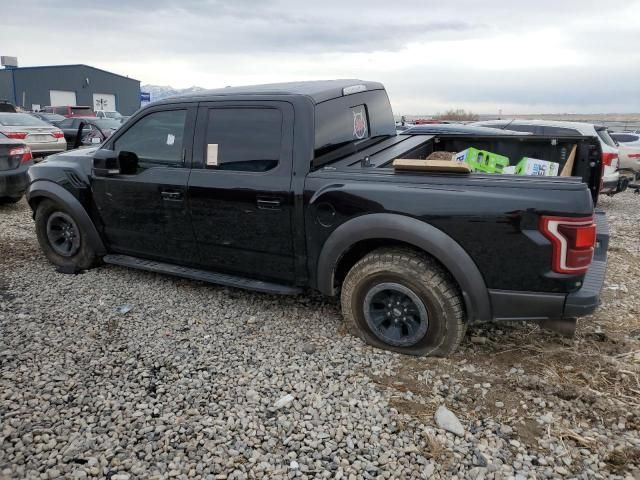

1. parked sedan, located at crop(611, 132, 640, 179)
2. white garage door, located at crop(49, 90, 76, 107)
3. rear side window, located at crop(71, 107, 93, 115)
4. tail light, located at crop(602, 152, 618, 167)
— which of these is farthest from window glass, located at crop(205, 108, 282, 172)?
white garage door, located at crop(49, 90, 76, 107)

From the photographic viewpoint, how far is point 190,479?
2.33 m

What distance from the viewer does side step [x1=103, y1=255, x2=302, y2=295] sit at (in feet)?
12.3

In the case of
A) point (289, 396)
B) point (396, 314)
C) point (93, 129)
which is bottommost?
point (289, 396)

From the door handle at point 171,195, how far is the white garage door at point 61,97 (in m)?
43.3

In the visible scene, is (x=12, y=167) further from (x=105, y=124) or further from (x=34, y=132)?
(x=105, y=124)

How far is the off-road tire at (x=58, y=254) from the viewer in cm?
481

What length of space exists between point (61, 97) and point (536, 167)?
1812 inches

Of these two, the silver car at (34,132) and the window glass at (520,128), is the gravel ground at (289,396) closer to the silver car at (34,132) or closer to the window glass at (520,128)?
the window glass at (520,128)

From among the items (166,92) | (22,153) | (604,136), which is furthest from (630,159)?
(166,92)

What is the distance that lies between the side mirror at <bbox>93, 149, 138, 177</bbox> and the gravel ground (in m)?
1.17

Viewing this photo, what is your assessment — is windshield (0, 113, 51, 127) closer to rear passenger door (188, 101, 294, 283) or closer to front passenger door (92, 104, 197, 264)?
front passenger door (92, 104, 197, 264)

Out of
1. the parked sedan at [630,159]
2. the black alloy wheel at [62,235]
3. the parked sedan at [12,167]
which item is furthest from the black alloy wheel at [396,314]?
the parked sedan at [630,159]

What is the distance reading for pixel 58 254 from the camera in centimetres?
507

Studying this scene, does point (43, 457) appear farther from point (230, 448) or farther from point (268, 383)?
point (268, 383)
